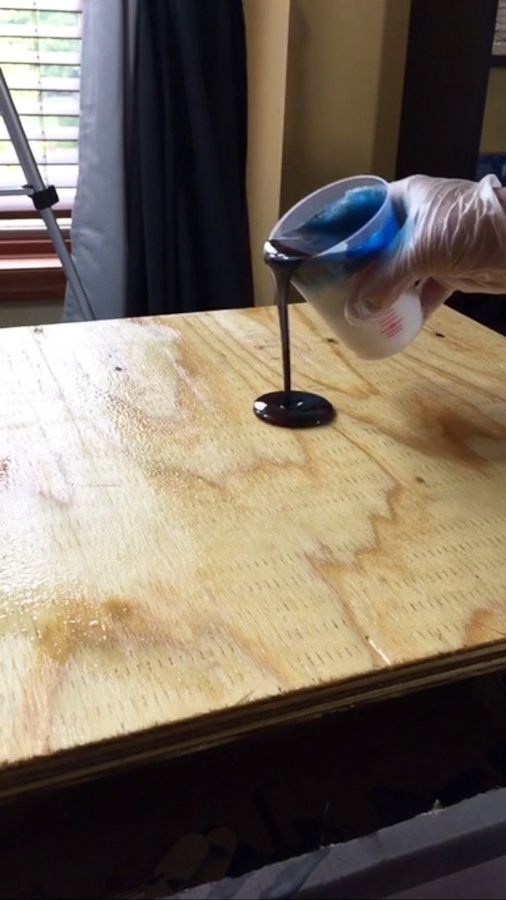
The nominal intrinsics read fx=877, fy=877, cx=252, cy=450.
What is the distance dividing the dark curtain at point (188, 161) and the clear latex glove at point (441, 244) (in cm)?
92

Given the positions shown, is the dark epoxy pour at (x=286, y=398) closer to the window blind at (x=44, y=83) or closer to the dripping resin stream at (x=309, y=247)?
the dripping resin stream at (x=309, y=247)

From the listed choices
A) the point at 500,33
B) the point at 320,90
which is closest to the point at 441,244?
the point at 320,90

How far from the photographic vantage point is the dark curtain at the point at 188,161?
5.01 ft

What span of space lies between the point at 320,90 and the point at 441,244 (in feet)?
2.97

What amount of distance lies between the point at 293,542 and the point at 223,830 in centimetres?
20

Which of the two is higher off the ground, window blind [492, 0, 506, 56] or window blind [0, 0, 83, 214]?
window blind [492, 0, 506, 56]

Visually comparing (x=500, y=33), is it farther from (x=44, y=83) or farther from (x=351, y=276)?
(x=351, y=276)

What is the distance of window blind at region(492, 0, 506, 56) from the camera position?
153 cm

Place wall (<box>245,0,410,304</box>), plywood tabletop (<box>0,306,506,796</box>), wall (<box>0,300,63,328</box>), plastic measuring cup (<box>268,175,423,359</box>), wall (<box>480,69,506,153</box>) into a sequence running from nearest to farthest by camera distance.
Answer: plywood tabletop (<box>0,306,506,796</box>) < plastic measuring cup (<box>268,175,423,359</box>) < wall (<box>245,0,410,304</box>) < wall (<box>480,69,506,153</box>) < wall (<box>0,300,63,328</box>)

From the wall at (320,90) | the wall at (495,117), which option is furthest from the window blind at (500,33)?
the wall at (320,90)

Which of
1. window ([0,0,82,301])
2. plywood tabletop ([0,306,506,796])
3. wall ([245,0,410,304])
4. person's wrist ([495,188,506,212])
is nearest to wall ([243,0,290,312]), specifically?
wall ([245,0,410,304])

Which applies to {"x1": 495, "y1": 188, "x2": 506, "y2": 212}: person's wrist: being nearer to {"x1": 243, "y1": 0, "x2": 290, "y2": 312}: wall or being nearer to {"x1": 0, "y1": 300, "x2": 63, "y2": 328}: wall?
{"x1": 243, "y1": 0, "x2": 290, "y2": 312}: wall

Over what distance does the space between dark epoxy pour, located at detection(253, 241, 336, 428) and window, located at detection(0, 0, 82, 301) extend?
3.75ft

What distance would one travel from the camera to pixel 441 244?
0.73m
